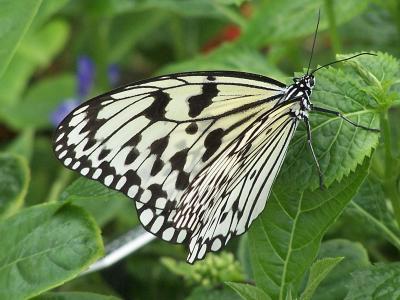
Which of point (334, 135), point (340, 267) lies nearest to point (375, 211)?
point (340, 267)

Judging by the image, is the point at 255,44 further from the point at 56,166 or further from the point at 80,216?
the point at 56,166

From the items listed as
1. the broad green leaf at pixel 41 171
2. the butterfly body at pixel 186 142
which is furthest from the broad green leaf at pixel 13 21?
the broad green leaf at pixel 41 171

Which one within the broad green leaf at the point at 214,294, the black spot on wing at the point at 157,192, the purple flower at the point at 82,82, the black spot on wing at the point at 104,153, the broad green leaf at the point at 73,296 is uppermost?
the purple flower at the point at 82,82

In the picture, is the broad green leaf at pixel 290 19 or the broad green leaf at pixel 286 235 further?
the broad green leaf at pixel 290 19

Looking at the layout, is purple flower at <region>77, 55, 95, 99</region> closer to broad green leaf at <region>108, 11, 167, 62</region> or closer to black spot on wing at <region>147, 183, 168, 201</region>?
broad green leaf at <region>108, 11, 167, 62</region>

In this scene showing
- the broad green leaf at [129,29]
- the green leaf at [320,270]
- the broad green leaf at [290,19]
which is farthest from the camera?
the broad green leaf at [129,29]

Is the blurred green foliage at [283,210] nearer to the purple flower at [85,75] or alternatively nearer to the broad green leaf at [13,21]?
the broad green leaf at [13,21]
